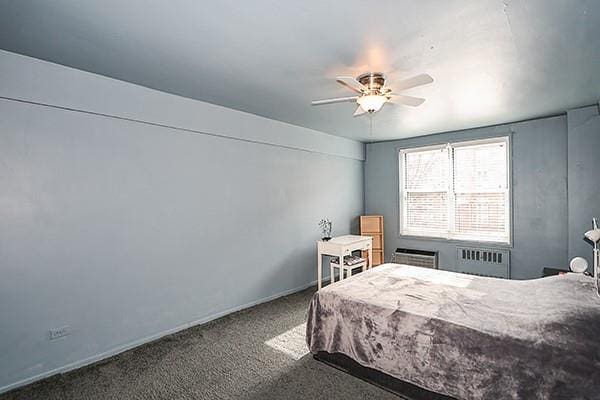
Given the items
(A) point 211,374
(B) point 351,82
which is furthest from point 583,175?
(A) point 211,374

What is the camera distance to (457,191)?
4.84 meters

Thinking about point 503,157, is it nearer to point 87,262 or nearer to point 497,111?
point 497,111

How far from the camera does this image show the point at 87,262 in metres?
2.60

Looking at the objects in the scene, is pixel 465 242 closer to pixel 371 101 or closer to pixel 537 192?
pixel 537 192

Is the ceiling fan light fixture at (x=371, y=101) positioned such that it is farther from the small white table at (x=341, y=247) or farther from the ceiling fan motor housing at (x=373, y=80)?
the small white table at (x=341, y=247)

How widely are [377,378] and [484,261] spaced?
318 centimetres

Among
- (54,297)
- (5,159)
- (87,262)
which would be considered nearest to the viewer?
(5,159)

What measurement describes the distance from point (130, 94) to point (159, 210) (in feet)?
3.71

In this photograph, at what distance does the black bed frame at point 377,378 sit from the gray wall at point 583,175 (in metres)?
3.10

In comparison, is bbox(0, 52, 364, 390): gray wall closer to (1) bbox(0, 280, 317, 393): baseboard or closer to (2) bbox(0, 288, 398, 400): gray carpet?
(1) bbox(0, 280, 317, 393): baseboard

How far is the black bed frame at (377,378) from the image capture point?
6.80ft

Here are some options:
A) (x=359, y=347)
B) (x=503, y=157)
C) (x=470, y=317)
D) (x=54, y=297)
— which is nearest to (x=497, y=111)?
(x=503, y=157)

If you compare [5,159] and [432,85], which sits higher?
[432,85]

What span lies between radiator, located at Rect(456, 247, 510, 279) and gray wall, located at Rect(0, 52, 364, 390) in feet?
9.21
